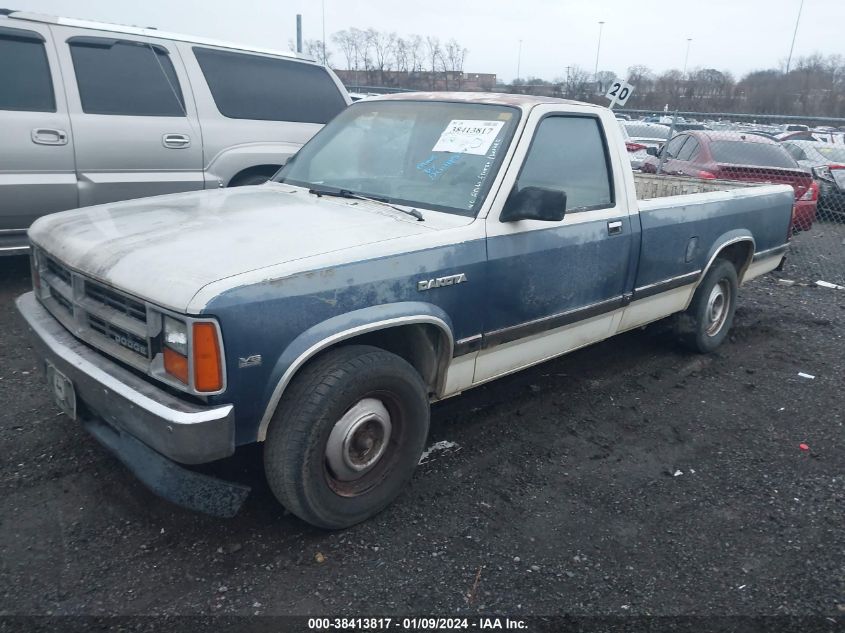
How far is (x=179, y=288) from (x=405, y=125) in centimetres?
190

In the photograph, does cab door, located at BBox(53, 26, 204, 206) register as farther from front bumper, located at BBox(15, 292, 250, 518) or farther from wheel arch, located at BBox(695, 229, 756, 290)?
wheel arch, located at BBox(695, 229, 756, 290)

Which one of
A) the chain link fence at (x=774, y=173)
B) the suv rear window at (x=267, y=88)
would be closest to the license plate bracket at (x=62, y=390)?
the suv rear window at (x=267, y=88)

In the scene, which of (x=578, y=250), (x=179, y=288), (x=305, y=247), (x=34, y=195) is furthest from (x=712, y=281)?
(x=34, y=195)

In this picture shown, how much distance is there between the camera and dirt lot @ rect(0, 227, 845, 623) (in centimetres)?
258

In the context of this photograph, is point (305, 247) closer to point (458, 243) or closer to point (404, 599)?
point (458, 243)

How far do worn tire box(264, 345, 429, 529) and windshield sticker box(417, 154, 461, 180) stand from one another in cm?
109

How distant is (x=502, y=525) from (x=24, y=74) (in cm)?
503

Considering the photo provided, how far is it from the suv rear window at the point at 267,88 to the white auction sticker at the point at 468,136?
11.1ft

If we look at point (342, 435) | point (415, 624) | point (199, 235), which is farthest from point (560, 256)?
point (415, 624)

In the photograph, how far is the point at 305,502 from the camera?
2.70 m

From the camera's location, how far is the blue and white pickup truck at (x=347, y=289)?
245cm

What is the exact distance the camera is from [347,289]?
8.73ft

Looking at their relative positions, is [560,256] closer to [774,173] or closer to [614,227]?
[614,227]

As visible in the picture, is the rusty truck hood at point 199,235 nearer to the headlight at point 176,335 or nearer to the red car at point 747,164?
the headlight at point 176,335
